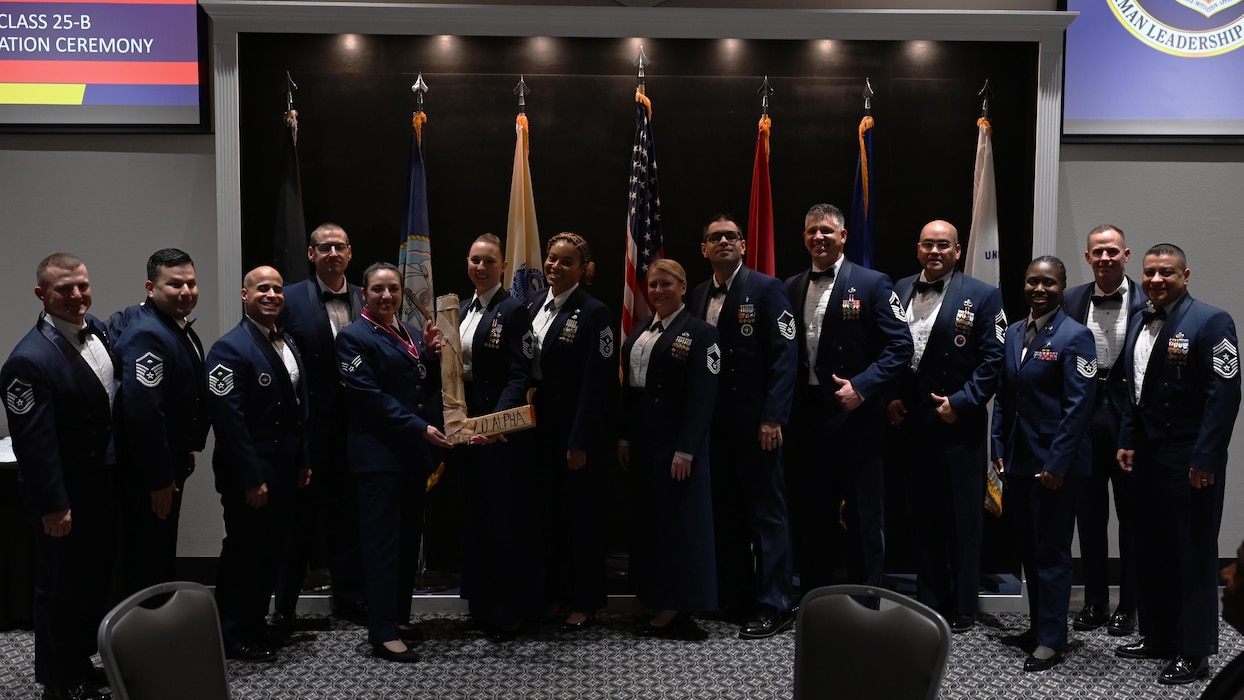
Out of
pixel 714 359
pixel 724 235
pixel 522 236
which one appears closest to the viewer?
pixel 714 359

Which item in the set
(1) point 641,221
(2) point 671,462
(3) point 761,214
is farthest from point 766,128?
(2) point 671,462

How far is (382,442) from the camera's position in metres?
4.38

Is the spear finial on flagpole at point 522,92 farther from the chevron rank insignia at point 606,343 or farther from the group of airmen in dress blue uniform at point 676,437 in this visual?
the chevron rank insignia at point 606,343

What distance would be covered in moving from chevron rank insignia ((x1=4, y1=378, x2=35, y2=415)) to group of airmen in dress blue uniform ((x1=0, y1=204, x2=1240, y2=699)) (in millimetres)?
180

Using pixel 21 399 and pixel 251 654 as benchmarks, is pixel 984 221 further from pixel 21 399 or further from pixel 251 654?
pixel 21 399

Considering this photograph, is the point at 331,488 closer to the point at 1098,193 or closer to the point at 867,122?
the point at 867,122

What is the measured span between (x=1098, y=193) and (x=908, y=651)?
13.2ft

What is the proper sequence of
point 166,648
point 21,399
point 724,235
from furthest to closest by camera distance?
point 724,235 → point 21,399 → point 166,648

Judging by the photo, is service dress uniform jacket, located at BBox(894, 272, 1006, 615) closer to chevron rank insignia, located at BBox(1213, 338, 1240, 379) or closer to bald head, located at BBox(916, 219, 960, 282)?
bald head, located at BBox(916, 219, 960, 282)

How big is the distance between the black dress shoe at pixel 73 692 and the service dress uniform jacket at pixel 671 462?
89.8 inches

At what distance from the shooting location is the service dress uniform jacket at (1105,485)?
470 centimetres

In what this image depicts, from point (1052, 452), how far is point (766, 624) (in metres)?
1.49

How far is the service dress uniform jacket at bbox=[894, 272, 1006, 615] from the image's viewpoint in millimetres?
4832

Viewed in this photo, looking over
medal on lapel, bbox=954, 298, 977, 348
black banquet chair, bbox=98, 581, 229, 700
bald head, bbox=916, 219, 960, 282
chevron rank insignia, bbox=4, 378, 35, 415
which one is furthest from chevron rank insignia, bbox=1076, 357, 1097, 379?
chevron rank insignia, bbox=4, 378, 35, 415
